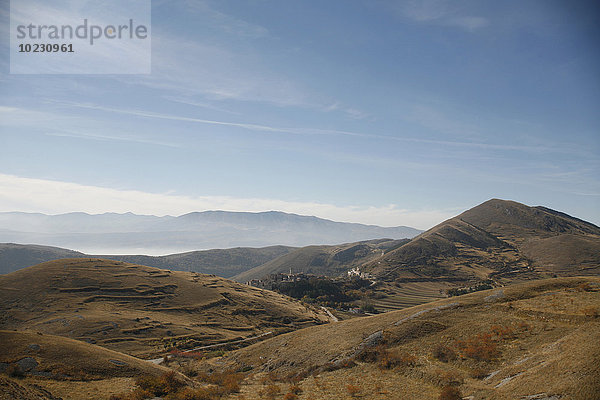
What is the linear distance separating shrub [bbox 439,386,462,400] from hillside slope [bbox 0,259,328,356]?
177 ft

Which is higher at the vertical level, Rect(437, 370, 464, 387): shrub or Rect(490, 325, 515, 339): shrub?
Rect(490, 325, 515, 339): shrub

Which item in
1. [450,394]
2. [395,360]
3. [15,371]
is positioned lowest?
[395,360]

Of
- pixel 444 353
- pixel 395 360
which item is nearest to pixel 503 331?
pixel 444 353

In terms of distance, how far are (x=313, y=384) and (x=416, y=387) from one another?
8.68 meters

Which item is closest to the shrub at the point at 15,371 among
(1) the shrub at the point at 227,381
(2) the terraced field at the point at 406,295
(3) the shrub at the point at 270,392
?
(1) the shrub at the point at 227,381

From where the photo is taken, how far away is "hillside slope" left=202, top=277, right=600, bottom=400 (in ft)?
60.4

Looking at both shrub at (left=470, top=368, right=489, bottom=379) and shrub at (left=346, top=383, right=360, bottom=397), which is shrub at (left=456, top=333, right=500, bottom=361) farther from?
shrub at (left=346, top=383, right=360, bottom=397)

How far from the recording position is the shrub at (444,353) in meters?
26.4

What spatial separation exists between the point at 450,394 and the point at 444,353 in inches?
311

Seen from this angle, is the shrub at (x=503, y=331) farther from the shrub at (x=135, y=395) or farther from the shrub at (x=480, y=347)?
the shrub at (x=135, y=395)

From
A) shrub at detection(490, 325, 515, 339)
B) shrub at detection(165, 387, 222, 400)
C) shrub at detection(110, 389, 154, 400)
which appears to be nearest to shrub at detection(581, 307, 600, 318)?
shrub at detection(490, 325, 515, 339)

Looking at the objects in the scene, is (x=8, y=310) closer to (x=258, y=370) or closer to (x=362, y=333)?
(x=258, y=370)

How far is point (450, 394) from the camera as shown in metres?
19.8

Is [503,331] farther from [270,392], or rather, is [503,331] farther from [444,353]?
[270,392]
